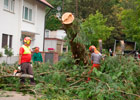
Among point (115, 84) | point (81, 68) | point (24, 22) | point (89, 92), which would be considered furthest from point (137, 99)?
point (24, 22)

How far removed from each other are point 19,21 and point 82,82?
13.5 m

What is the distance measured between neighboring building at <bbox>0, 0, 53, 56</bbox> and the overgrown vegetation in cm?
1028

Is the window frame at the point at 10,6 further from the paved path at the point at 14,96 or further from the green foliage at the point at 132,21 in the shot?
the paved path at the point at 14,96

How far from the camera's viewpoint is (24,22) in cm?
2059

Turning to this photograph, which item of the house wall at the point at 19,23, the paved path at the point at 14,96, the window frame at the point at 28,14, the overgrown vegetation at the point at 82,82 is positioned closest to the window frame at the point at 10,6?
the house wall at the point at 19,23

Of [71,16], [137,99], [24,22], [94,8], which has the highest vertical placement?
[94,8]

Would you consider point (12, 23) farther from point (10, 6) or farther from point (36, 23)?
point (36, 23)

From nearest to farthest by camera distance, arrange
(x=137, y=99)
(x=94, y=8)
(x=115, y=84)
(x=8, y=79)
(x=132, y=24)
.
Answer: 1. (x=137, y=99)
2. (x=115, y=84)
3. (x=8, y=79)
4. (x=132, y=24)
5. (x=94, y=8)

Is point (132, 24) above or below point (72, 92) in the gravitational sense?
above

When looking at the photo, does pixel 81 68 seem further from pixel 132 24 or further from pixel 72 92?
pixel 132 24

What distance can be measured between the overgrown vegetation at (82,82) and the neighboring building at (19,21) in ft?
33.7

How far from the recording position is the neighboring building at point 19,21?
58.6 ft

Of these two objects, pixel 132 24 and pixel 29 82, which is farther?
pixel 132 24

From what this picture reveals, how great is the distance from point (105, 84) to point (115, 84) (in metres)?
0.27
